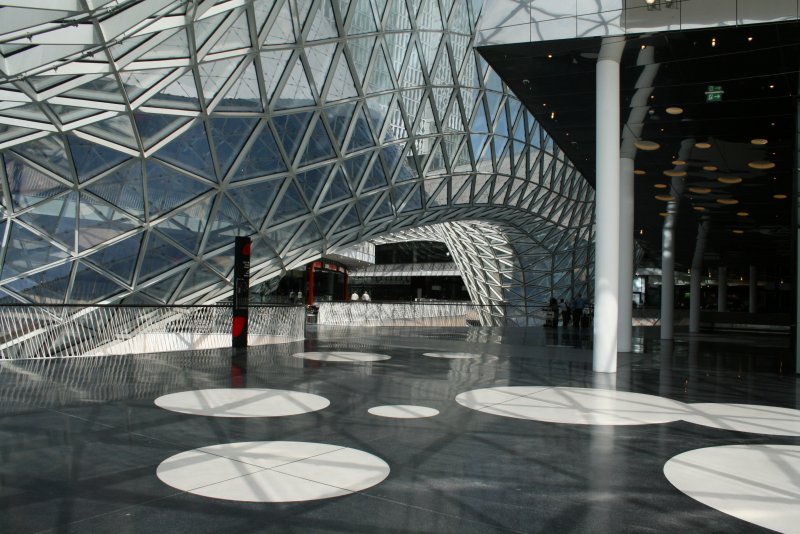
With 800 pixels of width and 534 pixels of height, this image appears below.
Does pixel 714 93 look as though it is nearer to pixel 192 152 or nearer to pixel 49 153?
pixel 192 152

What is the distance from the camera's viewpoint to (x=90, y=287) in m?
29.3

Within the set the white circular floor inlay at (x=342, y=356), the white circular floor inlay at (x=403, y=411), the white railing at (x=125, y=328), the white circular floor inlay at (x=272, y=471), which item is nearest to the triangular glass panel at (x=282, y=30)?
the white railing at (x=125, y=328)

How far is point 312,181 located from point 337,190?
2575 millimetres

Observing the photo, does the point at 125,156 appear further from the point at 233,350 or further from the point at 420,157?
the point at 420,157

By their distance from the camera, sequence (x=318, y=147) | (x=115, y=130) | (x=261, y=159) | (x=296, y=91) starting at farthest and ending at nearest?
1. (x=318, y=147)
2. (x=261, y=159)
3. (x=296, y=91)
4. (x=115, y=130)

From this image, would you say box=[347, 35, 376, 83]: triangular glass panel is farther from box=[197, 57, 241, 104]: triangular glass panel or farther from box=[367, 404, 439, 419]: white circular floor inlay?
box=[367, 404, 439, 419]: white circular floor inlay

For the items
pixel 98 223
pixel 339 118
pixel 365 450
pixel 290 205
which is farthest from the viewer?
pixel 290 205

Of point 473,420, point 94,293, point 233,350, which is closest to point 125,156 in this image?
point 94,293

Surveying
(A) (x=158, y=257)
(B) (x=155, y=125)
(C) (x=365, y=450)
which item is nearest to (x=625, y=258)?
(B) (x=155, y=125)

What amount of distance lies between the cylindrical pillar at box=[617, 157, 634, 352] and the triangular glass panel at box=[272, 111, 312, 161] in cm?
1455

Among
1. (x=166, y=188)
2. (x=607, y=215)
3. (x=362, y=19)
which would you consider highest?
(x=362, y=19)

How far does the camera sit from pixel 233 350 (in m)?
22.3

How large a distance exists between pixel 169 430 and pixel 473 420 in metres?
4.69

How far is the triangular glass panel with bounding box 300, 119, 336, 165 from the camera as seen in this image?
31.5 metres
